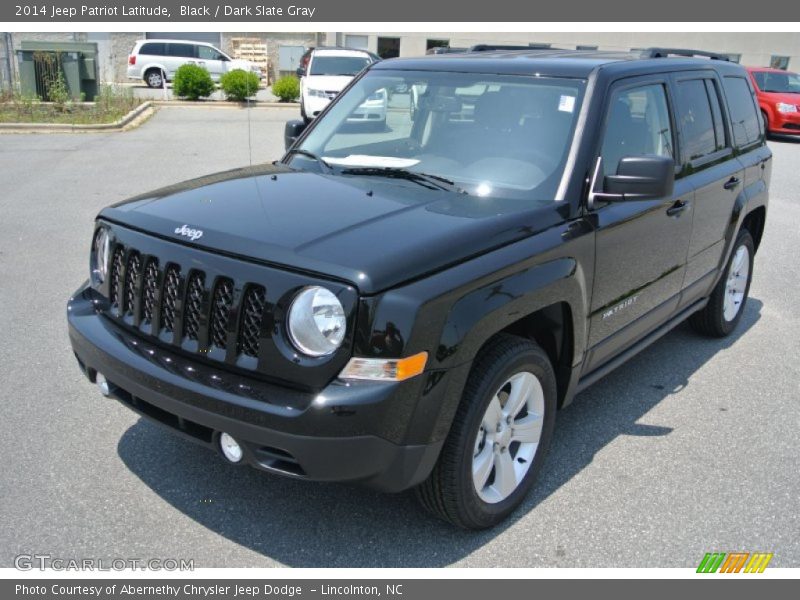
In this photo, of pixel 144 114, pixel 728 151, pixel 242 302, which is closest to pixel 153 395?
pixel 242 302

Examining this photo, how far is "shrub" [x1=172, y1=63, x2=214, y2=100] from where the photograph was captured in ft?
73.7

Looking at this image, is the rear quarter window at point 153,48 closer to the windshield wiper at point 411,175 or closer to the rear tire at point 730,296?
the rear tire at point 730,296

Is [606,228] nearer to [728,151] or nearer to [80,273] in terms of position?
[728,151]

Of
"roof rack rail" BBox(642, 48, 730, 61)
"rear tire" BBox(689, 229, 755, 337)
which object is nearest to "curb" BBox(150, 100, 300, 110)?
"roof rack rail" BBox(642, 48, 730, 61)

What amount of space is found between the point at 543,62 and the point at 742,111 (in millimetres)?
2142

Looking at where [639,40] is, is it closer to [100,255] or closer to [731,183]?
[731,183]

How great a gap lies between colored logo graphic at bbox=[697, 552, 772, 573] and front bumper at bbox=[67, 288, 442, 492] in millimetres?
1284

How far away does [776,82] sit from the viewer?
20469mm

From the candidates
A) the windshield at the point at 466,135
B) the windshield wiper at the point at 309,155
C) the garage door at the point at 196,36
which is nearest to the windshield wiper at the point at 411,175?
the windshield at the point at 466,135

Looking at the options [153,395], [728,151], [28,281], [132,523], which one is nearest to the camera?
[153,395]

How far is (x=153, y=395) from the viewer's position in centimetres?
304

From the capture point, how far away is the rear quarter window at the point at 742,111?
5.25 meters

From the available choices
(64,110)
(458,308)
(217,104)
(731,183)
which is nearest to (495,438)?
(458,308)

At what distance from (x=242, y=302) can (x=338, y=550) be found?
1.12 metres
